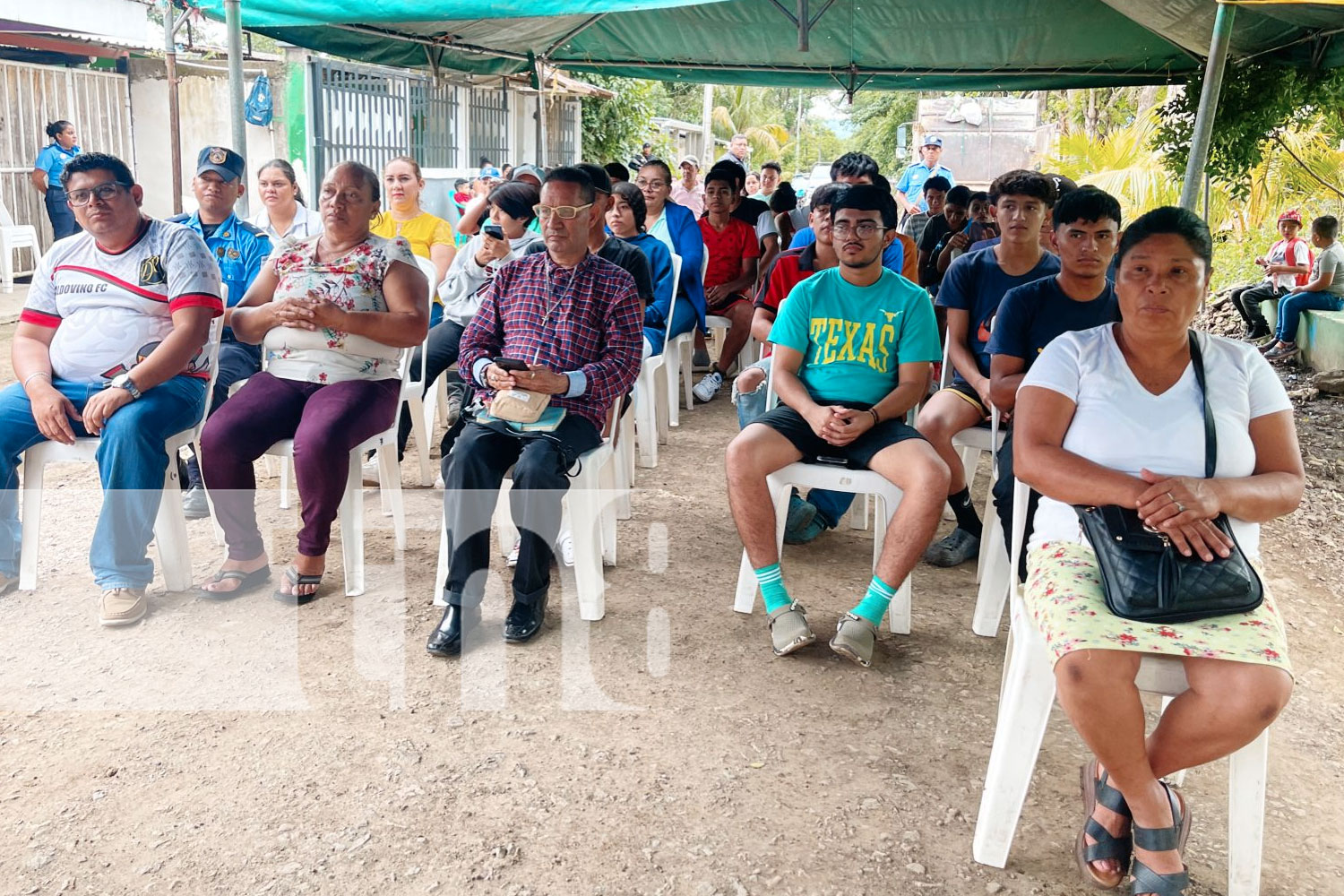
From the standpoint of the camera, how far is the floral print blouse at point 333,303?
140 inches

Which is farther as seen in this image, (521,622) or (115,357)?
(115,357)

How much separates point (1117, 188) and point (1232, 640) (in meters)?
10.8

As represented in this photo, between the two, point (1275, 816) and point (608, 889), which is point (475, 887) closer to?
point (608, 889)

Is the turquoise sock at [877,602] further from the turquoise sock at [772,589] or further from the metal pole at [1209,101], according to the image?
the metal pole at [1209,101]

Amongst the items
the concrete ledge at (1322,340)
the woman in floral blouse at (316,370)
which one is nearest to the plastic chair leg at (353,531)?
the woman in floral blouse at (316,370)

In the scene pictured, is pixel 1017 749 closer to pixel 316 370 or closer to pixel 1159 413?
pixel 1159 413

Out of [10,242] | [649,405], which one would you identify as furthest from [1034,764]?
[10,242]

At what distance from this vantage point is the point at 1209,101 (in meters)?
4.51

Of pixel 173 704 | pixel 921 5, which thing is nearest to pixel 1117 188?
pixel 921 5

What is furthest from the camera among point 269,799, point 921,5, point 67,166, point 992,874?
point 921,5

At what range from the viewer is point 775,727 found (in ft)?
8.91

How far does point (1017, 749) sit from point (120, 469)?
105 inches

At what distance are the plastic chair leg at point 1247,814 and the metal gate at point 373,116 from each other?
27.0 ft

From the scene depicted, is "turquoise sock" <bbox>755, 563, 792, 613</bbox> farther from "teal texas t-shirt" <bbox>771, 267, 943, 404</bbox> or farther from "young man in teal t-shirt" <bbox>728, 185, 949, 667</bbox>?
"teal texas t-shirt" <bbox>771, 267, 943, 404</bbox>
